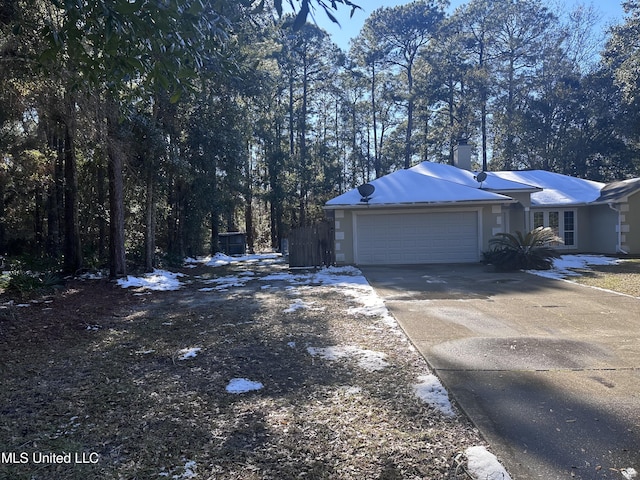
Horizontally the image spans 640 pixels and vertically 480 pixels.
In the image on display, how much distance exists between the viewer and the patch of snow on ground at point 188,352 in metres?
4.94

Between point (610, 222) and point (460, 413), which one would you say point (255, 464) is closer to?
point (460, 413)

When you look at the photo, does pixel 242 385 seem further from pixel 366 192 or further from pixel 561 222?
pixel 561 222

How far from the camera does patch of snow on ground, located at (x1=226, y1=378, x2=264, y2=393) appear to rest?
3893 millimetres

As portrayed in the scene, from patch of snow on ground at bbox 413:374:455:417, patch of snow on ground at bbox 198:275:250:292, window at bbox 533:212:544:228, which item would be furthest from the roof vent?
patch of snow on ground at bbox 413:374:455:417

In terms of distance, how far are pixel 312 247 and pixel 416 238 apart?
3.65 metres

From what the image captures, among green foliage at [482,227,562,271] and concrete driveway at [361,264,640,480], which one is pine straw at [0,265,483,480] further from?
green foliage at [482,227,562,271]

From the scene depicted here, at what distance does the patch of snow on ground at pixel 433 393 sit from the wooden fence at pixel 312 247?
11.0m

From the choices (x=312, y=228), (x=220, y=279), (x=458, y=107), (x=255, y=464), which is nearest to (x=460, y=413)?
(x=255, y=464)

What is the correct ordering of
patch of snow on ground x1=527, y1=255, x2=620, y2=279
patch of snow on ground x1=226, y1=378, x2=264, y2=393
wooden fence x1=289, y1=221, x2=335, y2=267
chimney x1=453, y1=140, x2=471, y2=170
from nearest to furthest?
patch of snow on ground x1=226, y1=378, x2=264, y2=393
patch of snow on ground x1=527, y1=255, x2=620, y2=279
wooden fence x1=289, y1=221, x2=335, y2=267
chimney x1=453, y1=140, x2=471, y2=170

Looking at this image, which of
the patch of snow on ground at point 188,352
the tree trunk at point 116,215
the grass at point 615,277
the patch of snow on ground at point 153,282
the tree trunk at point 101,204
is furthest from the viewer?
the tree trunk at point 101,204

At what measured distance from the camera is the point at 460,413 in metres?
3.31

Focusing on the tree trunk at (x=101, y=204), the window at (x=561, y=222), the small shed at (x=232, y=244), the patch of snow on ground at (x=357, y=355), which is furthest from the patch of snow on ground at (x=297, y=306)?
the small shed at (x=232, y=244)

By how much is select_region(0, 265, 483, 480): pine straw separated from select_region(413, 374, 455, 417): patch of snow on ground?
83 mm

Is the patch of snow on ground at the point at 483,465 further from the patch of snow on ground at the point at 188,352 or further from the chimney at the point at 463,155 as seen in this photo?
the chimney at the point at 463,155
